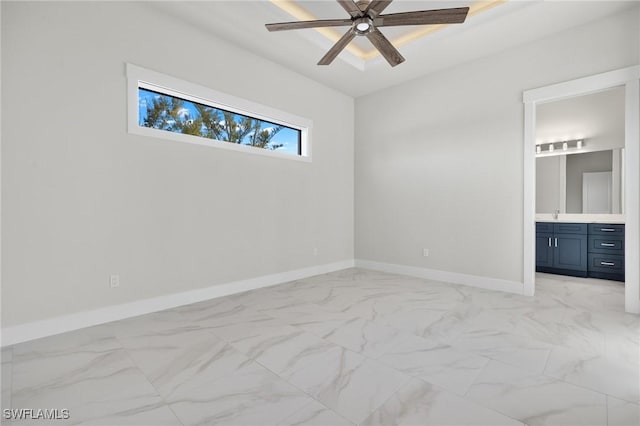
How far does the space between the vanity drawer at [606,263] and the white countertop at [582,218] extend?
0.62 metres

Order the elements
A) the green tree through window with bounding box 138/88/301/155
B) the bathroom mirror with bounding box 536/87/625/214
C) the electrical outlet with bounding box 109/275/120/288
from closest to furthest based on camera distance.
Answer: the electrical outlet with bounding box 109/275/120/288, the green tree through window with bounding box 138/88/301/155, the bathroom mirror with bounding box 536/87/625/214

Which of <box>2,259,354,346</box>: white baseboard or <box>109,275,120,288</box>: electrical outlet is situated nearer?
<box>2,259,354,346</box>: white baseboard

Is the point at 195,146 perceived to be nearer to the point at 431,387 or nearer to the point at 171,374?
the point at 171,374

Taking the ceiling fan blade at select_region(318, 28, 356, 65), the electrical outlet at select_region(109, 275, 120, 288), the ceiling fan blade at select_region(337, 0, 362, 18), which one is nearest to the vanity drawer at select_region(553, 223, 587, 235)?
the ceiling fan blade at select_region(318, 28, 356, 65)

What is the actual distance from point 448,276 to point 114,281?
13.5 feet

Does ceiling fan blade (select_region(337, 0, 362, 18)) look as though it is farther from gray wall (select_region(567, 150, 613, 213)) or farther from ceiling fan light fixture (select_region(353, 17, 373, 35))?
gray wall (select_region(567, 150, 613, 213))

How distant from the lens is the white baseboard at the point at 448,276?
3.92 meters

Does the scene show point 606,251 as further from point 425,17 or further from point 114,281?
point 114,281

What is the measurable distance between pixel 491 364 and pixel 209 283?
9.54ft

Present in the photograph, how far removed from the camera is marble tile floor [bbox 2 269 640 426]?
1596 mm

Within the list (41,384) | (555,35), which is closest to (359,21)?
(555,35)

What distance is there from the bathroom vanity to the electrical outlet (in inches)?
237

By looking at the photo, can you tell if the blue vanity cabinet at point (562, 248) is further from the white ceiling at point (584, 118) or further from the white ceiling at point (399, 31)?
the white ceiling at point (399, 31)

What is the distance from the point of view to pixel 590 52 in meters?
3.39
